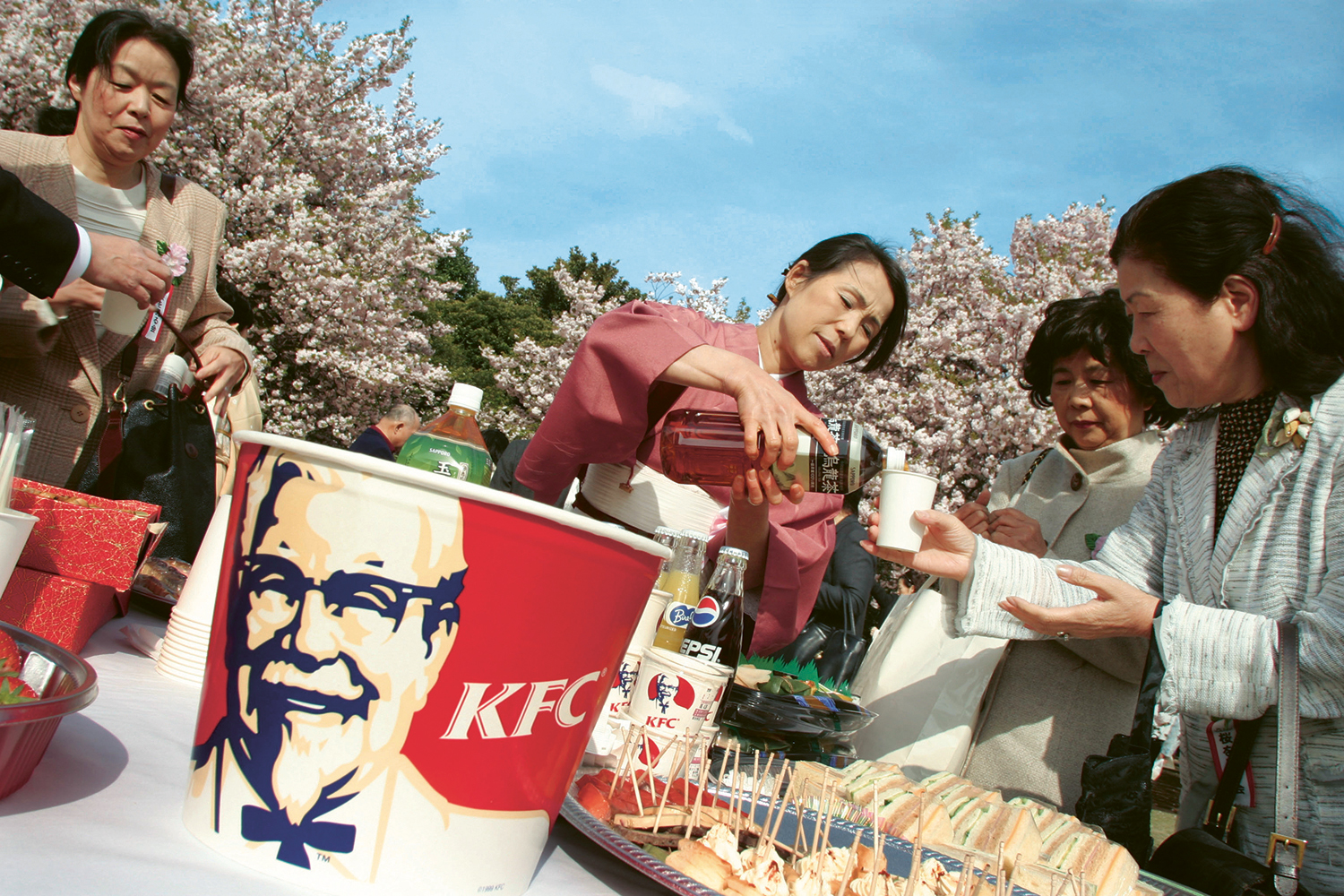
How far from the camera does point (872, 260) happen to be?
2072mm

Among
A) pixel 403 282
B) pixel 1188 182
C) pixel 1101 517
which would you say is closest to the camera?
pixel 1188 182

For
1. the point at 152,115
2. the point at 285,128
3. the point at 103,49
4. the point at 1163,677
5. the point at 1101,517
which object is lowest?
the point at 1163,677

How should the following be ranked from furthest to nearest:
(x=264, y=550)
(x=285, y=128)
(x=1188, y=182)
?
(x=285, y=128) → (x=1188, y=182) → (x=264, y=550)

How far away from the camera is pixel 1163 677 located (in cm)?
157

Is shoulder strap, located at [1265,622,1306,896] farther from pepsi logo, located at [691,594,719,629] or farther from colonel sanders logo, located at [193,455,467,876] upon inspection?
colonel sanders logo, located at [193,455,467,876]

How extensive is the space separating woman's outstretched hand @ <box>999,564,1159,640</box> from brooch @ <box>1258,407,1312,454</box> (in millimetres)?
408

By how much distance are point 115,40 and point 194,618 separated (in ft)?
6.52

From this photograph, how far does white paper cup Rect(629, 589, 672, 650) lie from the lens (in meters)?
1.19

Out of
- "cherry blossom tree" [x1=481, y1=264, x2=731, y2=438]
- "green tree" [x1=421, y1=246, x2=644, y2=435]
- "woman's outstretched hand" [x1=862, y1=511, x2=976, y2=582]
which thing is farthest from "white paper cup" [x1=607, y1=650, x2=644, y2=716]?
"green tree" [x1=421, y1=246, x2=644, y2=435]

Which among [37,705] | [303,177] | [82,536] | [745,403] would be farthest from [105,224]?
[303,177]

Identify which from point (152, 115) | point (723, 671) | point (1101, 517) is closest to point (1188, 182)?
Answer: point (1101, 517)

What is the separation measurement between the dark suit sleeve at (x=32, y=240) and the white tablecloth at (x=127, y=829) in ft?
2.96

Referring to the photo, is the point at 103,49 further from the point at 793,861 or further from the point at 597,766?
the point at 793,861

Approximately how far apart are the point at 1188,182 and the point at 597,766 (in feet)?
6.05
